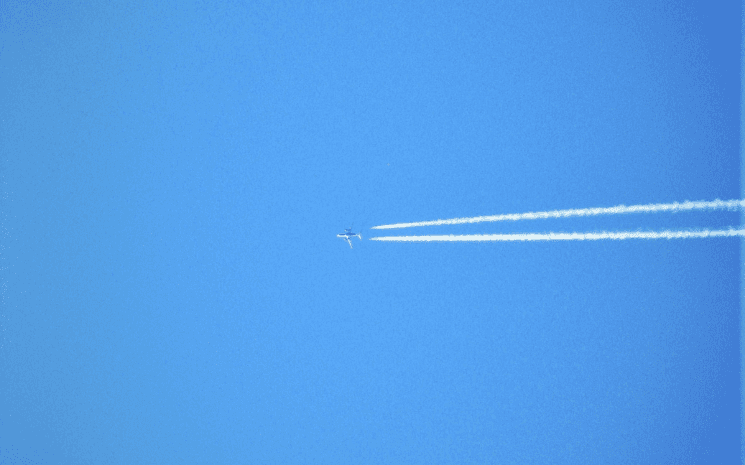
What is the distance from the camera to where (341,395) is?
15.1 feet

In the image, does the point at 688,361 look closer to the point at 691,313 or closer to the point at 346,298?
the point at 691,313

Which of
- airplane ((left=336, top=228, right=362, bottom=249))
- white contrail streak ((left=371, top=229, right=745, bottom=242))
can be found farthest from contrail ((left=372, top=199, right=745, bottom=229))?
airplane ((left=336, top=228, right=362, bottom=249))

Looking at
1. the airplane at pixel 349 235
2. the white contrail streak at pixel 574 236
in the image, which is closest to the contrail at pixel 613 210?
the white contrail streak at pixel 574 236

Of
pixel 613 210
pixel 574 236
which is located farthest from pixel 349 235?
pixel 613 210

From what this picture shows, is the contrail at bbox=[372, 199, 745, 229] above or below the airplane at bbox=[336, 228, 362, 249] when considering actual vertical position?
above

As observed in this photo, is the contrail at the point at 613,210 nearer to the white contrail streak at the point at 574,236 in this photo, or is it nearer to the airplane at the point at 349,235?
the white contrail streak at the point at 574,236

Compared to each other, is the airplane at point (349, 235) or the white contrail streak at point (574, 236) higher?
the white contrail streak at point (574, 236)

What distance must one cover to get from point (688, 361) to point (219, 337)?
5.81m

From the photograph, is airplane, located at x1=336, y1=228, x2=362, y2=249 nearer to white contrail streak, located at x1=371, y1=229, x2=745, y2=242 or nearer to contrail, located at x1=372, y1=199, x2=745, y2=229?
white contrail streak, located at x1=371, y1=229, x2=745, y2=242

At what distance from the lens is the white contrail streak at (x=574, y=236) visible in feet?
13.3

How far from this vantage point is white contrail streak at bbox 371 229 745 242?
4.04 metres

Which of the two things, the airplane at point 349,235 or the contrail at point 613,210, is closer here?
the contrail at point 613,210

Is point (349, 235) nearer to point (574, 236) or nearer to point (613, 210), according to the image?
point (574, 236)

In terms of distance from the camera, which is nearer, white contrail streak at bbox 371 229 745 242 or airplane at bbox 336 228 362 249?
white contrail streak at bbox 371 229 745 242
